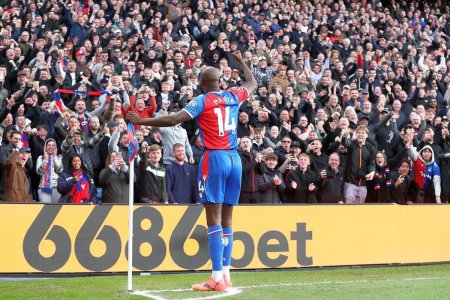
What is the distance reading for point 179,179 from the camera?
15.7 m

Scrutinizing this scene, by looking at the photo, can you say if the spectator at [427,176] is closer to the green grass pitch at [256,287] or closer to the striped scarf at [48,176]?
the green grass pitch at [256,287]

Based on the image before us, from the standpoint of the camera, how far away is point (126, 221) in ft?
46.4

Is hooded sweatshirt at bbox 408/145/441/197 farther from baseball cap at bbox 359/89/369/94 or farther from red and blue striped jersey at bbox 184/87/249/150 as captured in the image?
red and blue striped jersey at bbox 184/87/249/150

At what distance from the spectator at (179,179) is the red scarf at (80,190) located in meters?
1.45

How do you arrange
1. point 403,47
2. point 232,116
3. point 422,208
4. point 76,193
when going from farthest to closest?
point 403,47, point 422,208, point 76,193, point 232,116

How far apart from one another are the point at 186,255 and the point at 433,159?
247 inches

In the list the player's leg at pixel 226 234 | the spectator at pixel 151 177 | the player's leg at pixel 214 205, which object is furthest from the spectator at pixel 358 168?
the player's leg at pixel 214 205

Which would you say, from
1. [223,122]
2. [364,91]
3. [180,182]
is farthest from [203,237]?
[364,91]

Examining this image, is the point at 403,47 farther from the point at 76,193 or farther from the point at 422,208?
the point at 76,193

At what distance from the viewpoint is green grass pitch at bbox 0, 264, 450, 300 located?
→ 1009 cm

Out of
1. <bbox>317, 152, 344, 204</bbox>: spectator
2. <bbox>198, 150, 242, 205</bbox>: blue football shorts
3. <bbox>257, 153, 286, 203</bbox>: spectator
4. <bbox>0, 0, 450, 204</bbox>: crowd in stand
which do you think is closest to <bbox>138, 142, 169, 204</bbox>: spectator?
<bbox>0, 0, 450, 204</bbox>: crowd in stand

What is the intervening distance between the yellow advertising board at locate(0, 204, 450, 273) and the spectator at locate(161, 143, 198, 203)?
118 cm

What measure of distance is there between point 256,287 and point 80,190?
16.6 ft

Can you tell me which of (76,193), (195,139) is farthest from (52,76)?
(76,193)
